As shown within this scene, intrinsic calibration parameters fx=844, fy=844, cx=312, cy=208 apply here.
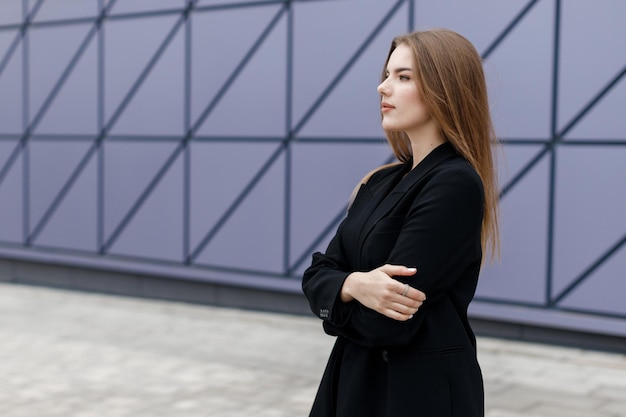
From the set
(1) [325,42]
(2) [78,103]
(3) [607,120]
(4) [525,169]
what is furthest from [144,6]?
(3) [607,120]

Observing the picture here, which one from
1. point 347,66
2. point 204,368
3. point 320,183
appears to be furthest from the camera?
point 320,183

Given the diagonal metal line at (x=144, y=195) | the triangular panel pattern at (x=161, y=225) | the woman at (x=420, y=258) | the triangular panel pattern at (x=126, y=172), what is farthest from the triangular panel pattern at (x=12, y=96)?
the woman at (x=420, y=258)

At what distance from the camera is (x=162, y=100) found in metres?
9.46

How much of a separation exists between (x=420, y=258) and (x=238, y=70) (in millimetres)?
7068

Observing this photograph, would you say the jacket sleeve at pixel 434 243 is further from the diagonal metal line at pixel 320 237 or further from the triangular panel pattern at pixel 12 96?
the triangular panel pattern at pixel 12 96

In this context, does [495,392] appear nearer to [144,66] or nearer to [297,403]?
[297,403]

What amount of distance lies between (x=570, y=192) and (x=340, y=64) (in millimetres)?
2553

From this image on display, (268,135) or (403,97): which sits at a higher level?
(268,135)

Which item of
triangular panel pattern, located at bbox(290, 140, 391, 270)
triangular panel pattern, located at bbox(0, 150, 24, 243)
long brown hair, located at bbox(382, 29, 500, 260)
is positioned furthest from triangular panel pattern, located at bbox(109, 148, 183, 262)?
long brown hair, located at bbox(382, 29, 500, 260)

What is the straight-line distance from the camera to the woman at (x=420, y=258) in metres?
2.05

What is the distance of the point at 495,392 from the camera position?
5.74 metres

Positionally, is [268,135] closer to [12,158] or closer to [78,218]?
[78,218]

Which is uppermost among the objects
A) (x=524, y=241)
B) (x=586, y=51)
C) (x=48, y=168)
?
(x=586, y=51)

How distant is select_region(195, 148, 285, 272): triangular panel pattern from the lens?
864cm
